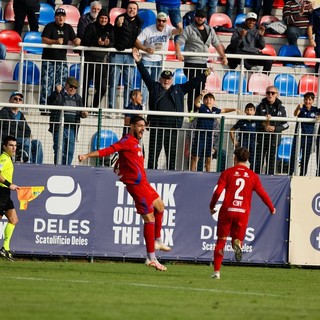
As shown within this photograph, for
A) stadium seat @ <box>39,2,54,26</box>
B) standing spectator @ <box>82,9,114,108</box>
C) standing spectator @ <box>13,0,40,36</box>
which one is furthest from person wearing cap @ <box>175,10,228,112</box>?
stadium seat @ <box>39,2,54,26</box>

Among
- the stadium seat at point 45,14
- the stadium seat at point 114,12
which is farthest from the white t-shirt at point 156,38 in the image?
the stadium seat at point 45,14

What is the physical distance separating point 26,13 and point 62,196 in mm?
6242

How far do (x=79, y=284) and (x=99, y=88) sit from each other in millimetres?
8387

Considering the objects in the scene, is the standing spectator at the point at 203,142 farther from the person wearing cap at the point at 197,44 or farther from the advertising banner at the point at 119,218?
the person wearing cap at the point at 197,44

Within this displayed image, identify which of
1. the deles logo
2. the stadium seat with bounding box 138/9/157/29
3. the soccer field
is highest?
the stadium seat with bounding box 138/9/157/29

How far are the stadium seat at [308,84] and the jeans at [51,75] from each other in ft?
17.6

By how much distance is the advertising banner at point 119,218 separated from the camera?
20.6 m

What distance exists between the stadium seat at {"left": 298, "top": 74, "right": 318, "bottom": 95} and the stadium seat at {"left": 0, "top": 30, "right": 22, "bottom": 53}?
20.8ft

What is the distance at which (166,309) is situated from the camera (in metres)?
12.2

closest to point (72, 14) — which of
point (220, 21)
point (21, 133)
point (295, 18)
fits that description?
point (220, 21)

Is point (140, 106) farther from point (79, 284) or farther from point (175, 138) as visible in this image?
point (79, 284)

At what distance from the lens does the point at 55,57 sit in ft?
75.3

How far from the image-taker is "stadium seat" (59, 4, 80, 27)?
2648 centimetres

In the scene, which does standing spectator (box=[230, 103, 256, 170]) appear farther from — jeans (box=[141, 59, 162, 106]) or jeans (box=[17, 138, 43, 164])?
jeans (box=[17, 138, 43, 164])
